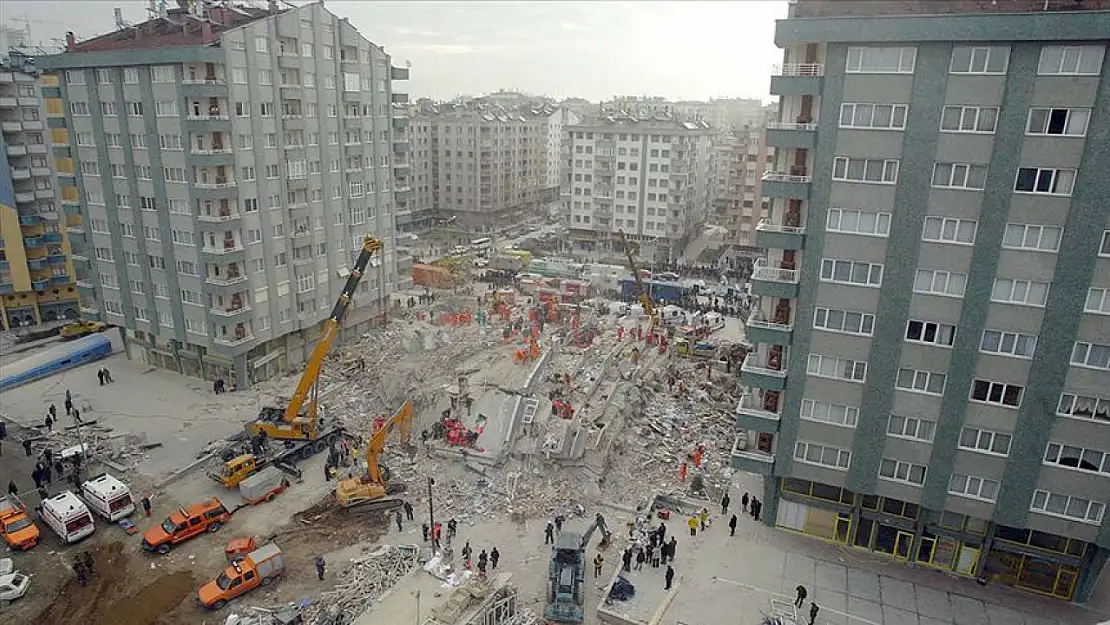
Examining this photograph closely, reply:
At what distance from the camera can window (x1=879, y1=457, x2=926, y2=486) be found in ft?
99.7

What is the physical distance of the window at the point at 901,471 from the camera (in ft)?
99.7

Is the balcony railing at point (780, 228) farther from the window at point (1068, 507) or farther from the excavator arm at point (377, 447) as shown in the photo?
the excavator arm at point (377, 447)

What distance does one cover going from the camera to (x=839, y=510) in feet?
109

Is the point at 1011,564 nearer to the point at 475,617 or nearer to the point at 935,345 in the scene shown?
the point at 935,345

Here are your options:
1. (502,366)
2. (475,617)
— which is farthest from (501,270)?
(475,617)

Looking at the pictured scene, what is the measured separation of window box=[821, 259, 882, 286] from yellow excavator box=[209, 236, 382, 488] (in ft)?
76.2

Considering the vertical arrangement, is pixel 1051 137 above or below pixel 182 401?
above

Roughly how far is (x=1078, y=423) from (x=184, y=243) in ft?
169

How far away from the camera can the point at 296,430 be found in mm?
41469

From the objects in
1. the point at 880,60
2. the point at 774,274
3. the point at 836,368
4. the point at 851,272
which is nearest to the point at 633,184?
the point at 774,274

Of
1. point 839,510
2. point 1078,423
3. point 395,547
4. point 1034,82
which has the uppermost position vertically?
point 1034,82

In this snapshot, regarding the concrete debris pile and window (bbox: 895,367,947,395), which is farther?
window (bbox: 895,367,947,395)

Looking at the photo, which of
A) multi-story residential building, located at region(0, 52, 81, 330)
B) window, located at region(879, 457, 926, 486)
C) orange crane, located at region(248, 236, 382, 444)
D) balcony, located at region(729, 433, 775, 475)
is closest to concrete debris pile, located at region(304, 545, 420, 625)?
orange crane, located at region(248, 236, 382, 444)

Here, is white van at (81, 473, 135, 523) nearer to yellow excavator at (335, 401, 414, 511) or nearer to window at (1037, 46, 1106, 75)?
yellow excavator at (335, 401, 414, 511)
